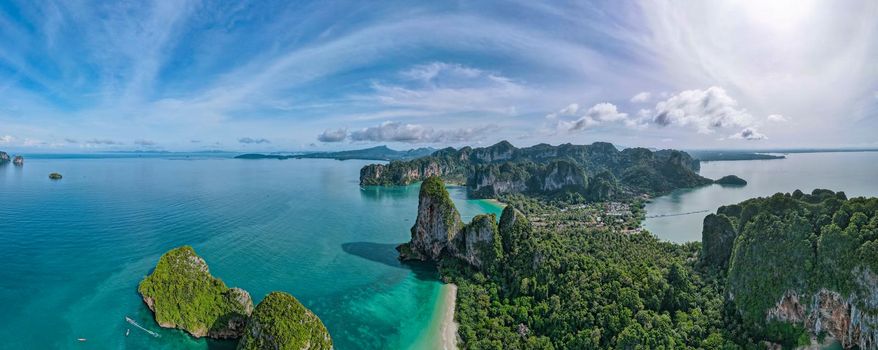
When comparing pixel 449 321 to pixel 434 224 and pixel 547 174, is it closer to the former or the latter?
pixel 434 224

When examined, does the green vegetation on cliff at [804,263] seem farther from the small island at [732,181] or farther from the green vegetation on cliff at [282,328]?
the small island at [732,181]

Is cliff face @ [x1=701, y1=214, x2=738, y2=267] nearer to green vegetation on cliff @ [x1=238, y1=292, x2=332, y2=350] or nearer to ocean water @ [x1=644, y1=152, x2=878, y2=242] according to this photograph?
ocean water @ [x1=644, y1=152, x2=878, y2=242]

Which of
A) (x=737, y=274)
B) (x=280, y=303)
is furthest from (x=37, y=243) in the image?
(x=737, y=274)

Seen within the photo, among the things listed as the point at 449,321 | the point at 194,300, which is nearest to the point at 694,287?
the point at 449,321

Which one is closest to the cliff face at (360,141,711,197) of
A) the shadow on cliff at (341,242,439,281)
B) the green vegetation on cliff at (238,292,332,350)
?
the shadow on cliff at (341,242,439,281)

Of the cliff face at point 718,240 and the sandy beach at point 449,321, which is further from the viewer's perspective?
the cliff face at point 718,240

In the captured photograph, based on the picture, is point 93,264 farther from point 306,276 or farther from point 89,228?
point 306,276

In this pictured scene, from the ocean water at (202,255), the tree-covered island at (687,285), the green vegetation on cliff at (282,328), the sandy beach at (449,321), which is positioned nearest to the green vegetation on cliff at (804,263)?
the tree-covered island at (687,285)
